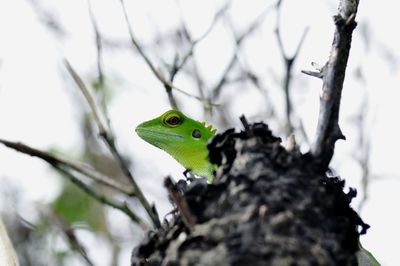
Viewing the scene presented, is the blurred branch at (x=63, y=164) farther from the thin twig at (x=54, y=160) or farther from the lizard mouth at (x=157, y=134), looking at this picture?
the lizard mouth at (x=157, y=134)

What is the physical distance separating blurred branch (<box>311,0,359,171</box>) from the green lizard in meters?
2.00

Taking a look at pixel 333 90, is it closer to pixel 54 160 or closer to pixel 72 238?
pixel 54 160

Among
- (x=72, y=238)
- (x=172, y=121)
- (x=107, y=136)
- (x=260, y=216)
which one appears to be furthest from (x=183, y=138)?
(x=260, y=216)

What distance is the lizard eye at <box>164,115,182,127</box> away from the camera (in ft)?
16.7

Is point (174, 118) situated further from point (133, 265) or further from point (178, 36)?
point (178, 36)

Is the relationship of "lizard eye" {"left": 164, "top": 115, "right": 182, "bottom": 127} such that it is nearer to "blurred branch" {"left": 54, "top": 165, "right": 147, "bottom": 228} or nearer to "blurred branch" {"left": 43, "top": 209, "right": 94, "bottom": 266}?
"blurred branch" {"left": 54, "top": 165, "right": 147, "bottom": 228}

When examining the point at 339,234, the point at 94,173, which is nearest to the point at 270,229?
the point at 339,234

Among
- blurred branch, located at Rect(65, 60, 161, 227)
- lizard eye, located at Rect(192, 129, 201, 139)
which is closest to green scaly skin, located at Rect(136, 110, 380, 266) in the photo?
lizard eye, located at Rect(192, 129, 201, 139)

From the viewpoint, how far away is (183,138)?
201 inches

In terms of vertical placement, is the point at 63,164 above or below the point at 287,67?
below

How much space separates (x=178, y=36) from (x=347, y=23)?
585 cm

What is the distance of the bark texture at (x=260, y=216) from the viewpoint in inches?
110

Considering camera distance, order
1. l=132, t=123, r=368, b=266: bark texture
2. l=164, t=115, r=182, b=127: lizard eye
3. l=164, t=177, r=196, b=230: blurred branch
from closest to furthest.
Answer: l=132, t=123, r=368, b=266: bark texture, l=164, t=177, r=196, b=230: blurred branch, l=164, t=115, r=182, b=127: lizard eye

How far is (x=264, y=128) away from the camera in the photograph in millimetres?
3270
